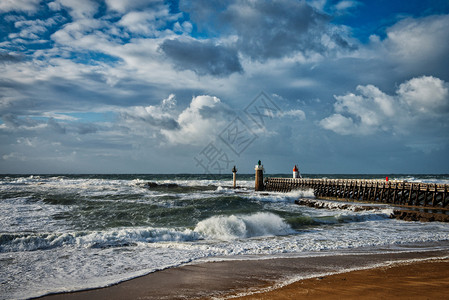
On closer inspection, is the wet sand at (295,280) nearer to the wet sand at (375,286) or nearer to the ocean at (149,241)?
the wet sand at (375,286)

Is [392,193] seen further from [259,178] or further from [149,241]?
[149,241]

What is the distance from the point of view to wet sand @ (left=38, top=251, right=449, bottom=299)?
16.8 feet

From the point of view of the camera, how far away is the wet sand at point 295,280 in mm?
5121

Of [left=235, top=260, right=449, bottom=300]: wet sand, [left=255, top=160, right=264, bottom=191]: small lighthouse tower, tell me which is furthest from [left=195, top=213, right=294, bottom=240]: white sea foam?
[left=255, top=160, right=264, bottom=191]: small lighthouse tower

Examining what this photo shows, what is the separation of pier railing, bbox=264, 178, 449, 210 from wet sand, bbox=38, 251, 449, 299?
13.7 metres

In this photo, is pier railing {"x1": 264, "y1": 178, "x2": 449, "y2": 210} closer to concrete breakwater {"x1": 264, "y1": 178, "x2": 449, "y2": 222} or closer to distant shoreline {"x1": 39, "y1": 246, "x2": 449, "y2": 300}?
concrete breakwater {"x1": 264, "y1": 178, "x2": 449, "y2": 222}

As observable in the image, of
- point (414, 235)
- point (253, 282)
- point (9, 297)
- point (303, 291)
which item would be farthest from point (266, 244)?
point (9, 297)

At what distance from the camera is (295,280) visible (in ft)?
19.6

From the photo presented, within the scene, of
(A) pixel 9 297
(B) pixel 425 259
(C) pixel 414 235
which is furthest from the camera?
(C) pixel 414 235

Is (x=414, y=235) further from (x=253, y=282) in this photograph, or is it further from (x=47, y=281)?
(x=47, y=281)

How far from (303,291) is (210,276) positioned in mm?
2100

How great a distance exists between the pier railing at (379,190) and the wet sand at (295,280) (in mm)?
13652

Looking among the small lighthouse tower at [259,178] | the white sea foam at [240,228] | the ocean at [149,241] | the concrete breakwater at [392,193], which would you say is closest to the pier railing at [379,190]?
the concrete breakwater at [392,193]

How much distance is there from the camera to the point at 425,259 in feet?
25.6
